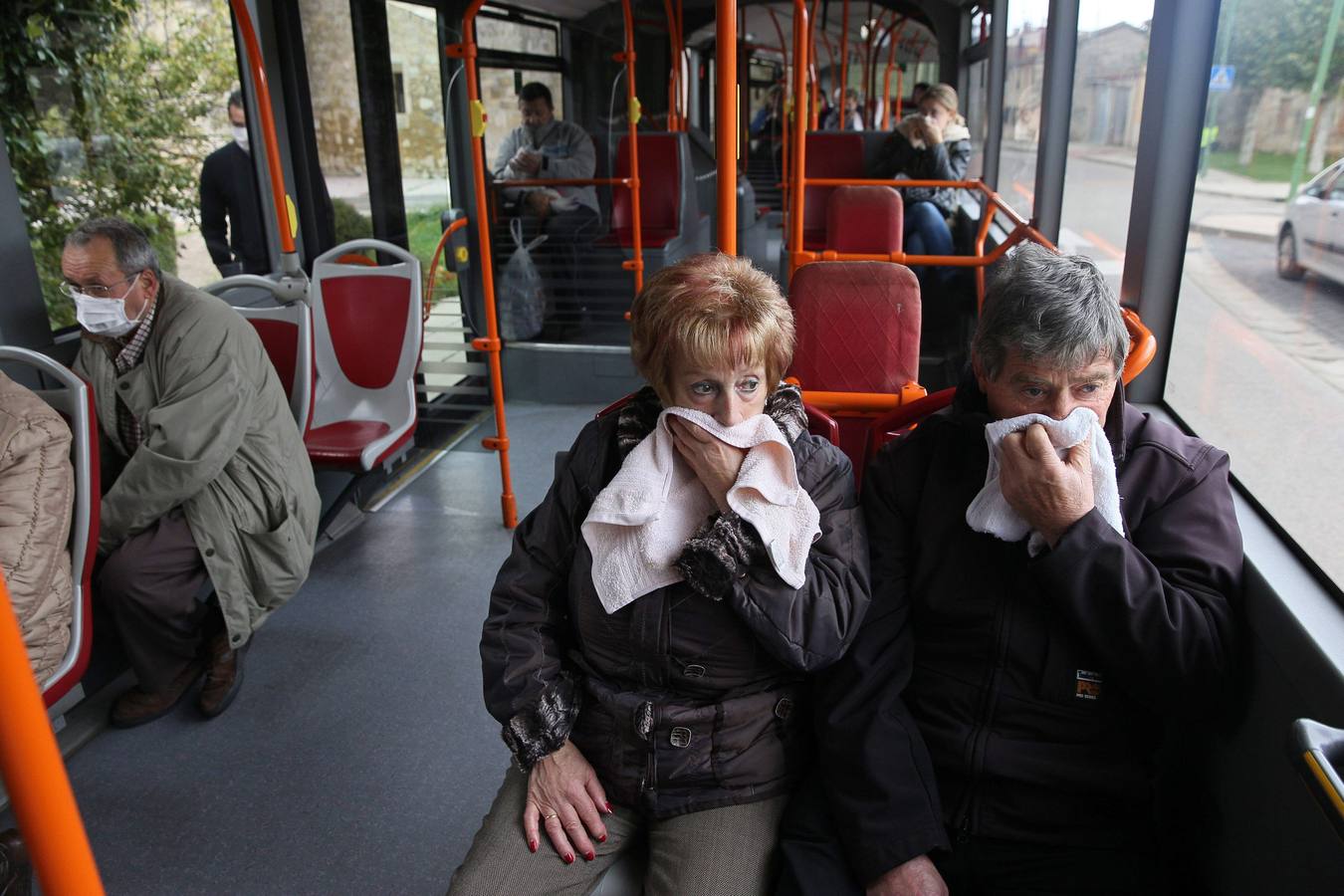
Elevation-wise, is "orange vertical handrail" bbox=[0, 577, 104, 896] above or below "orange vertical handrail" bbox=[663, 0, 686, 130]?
below

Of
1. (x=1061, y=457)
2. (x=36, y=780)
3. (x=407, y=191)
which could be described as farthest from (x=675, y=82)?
(x=36, y=780)

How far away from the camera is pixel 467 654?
3.01 metres

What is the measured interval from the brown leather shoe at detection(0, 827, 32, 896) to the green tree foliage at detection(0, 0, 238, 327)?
2.04 meters

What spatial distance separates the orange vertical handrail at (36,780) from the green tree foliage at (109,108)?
3252 millimetres

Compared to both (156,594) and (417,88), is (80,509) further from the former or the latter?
(417,88)

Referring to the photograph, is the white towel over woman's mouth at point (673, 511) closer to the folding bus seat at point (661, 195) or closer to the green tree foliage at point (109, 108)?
the green tree foliage at point (109, 108)

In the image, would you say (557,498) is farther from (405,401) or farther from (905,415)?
(405,401)

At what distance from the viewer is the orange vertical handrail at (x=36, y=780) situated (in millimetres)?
522

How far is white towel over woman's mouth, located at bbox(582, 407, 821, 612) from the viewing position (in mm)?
1404

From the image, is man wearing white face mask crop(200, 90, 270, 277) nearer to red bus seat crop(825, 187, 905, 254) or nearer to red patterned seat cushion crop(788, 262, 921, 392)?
red bus seat crop(825, 187, 905, 254)

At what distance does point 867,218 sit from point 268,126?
8.77ft

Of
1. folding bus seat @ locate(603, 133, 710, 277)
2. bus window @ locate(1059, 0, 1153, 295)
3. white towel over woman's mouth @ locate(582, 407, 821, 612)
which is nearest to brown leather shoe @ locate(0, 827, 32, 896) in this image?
white towel over woman's mouth @ locate(582, 407, 821, 612)

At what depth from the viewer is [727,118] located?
1.96 m

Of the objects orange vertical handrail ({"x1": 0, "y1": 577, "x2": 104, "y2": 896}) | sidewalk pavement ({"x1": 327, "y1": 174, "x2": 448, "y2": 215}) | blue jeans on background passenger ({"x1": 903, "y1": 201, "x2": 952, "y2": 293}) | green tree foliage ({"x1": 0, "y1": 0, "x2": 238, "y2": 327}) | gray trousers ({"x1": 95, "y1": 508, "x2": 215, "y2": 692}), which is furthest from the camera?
blue jeans on background passenger ({"x1": 903, "y1": 201, "x2": 952, "y2": 293})
